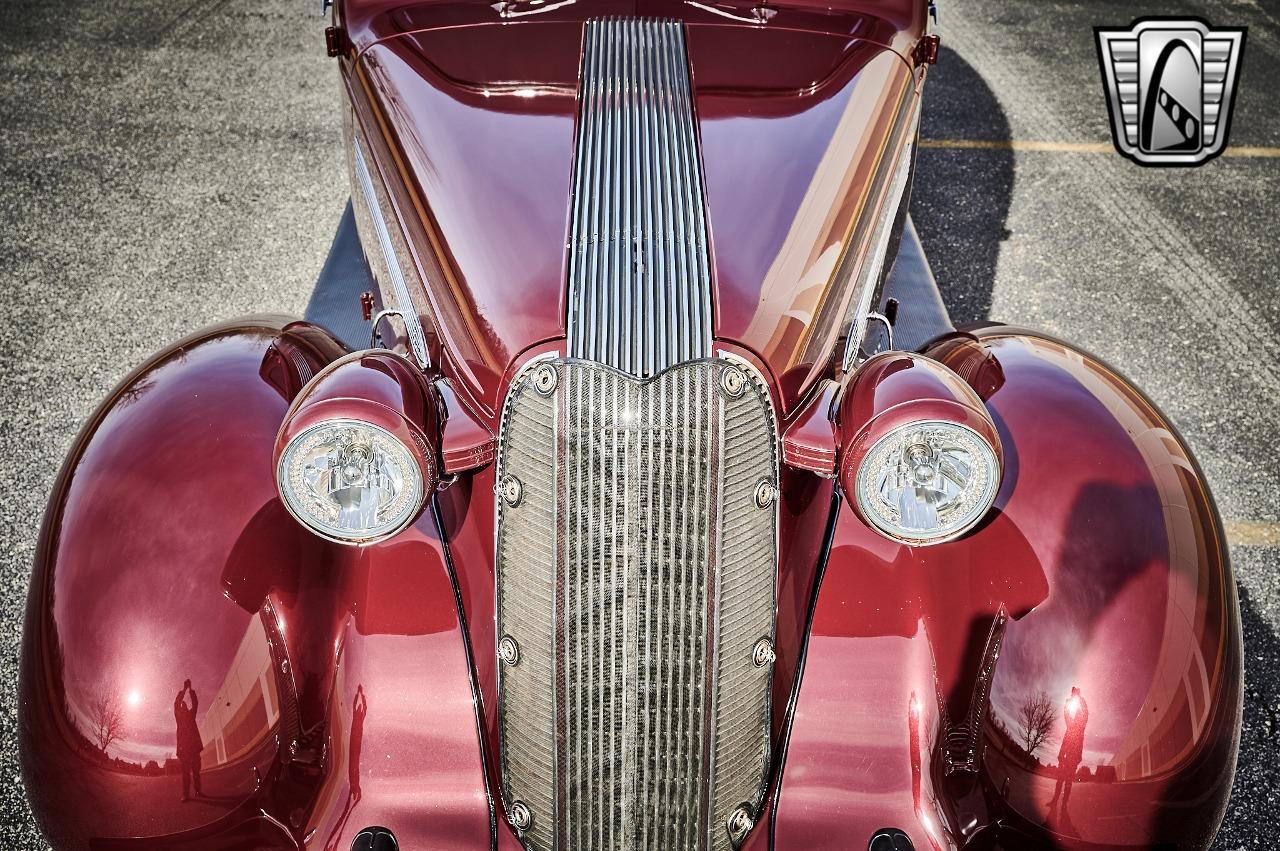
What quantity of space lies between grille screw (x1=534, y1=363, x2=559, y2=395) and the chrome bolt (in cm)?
67

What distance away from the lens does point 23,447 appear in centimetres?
361

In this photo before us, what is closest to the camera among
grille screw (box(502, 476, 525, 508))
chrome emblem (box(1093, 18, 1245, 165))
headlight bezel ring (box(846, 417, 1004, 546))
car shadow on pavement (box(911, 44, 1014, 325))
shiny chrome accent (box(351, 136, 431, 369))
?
headlight bezel ring (box(846, 417, 1004, 546))

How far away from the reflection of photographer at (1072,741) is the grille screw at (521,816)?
3.37 feet

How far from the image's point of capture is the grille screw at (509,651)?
1930mm

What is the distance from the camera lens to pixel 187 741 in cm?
181

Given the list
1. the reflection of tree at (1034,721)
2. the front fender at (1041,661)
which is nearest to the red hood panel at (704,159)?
the front fender at (1041,661)

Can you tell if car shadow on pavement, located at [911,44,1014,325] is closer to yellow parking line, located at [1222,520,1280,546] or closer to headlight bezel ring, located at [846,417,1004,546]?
yellow parking line, located at [1222,520,1280,546]

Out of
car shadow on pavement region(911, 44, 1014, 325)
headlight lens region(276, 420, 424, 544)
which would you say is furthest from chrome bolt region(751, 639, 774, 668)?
car shadow on pavement region(911, 44, 1014, 325)

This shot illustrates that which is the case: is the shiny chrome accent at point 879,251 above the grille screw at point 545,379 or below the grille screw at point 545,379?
below

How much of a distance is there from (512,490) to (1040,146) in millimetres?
4934

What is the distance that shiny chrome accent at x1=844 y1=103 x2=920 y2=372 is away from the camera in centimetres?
231

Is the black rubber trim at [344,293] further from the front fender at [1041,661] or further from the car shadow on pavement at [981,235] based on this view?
the car shadow on pavement at [981,235]

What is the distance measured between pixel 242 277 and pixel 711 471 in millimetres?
3368

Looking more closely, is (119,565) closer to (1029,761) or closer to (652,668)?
(652,668)
